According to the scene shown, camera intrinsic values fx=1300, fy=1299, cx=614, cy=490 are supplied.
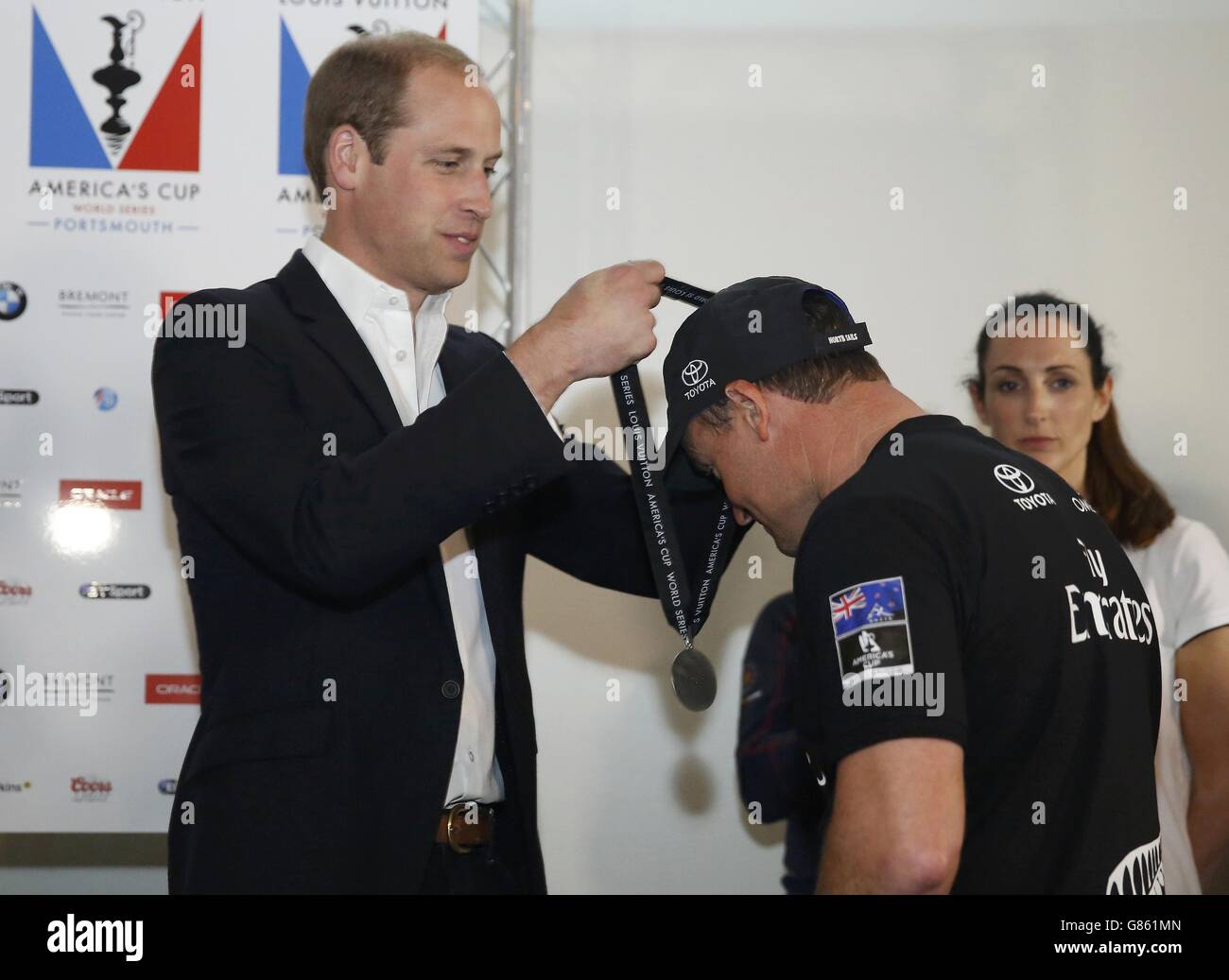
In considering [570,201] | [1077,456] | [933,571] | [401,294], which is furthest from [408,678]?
[1077,456]

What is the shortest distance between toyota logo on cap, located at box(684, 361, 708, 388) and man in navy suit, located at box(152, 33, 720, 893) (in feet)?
0.44

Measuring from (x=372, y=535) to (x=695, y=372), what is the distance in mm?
486

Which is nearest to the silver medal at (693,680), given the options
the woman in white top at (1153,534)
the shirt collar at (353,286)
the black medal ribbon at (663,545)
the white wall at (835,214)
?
the black medal ribbon at (663,545)

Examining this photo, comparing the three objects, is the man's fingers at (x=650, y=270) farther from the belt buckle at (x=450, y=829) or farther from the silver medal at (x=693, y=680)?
the belt buckle at (x=450, y=829)

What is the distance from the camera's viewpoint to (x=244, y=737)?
1832 millimetres

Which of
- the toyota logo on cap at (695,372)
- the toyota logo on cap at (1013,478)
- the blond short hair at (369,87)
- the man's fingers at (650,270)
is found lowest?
the toyota logo on cap at (1013,478)

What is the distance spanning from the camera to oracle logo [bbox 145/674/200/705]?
10.3 feet

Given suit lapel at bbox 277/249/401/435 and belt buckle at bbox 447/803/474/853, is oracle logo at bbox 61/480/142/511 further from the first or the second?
belt buckle at bbox 447/803/474/853

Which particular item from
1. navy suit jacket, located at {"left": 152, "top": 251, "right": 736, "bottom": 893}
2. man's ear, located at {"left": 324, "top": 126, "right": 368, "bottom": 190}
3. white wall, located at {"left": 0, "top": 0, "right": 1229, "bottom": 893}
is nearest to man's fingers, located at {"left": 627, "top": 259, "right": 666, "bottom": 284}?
navy suit jacket, located at {"left": 152, "top": 251, "right": 736, "bottom": 893}

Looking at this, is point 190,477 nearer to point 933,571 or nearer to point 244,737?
point 244,737

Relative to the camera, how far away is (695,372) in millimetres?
1771

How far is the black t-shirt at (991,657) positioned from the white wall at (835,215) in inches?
84.9

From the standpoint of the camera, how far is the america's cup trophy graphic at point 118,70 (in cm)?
314

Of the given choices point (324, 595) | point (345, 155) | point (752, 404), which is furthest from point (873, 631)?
point (345, 155)
